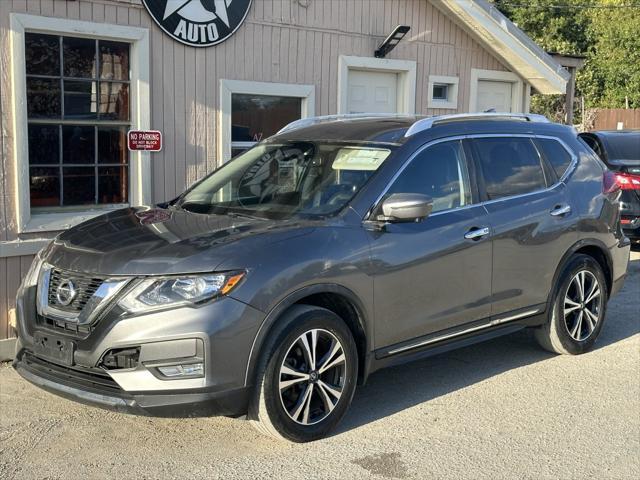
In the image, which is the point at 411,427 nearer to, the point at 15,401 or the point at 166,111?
the point at 15,401

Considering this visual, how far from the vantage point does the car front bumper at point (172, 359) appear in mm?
3932

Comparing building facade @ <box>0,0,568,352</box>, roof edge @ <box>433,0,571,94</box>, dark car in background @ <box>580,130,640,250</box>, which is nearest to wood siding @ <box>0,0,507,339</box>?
building facade @ <box>0,0,568,352</box>

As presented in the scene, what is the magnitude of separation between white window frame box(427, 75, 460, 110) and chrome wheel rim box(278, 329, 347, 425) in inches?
220

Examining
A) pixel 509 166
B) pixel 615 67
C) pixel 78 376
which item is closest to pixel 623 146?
pixel 509 166

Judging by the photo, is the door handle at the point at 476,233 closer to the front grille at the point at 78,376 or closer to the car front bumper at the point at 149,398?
the car front bumper at the point at 149,398

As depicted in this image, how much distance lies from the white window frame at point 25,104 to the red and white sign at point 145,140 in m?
0.06

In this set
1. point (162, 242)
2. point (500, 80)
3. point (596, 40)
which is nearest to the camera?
point (162, 242)

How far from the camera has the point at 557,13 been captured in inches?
1271

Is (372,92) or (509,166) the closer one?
(509,166)

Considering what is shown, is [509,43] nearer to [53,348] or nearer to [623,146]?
[623,146]

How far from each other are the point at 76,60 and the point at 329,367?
3873 mm

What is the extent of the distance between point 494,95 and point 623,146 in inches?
81.2

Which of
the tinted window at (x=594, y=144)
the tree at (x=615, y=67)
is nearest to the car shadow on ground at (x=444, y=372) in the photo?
the tinted window at (x=594, y=144)

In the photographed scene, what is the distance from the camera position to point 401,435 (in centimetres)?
468
